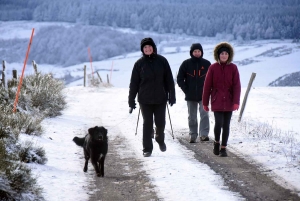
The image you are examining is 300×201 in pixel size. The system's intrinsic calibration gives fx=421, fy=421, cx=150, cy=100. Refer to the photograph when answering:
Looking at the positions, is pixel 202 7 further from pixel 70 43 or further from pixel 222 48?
pixel 222 48

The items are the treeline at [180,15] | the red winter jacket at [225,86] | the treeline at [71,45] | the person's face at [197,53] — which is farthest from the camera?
the treeline at [71,45]

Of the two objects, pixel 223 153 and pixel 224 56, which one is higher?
pixel 224 56

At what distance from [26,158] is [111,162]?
1436mm

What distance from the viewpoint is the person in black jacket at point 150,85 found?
757cm

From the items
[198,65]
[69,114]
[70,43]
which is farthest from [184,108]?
[70,43]

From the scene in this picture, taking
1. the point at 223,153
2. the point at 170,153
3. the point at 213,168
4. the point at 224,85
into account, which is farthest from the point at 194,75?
the point at 213,168

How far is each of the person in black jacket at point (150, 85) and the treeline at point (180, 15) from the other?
101614 mm

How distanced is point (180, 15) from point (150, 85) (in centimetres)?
13583

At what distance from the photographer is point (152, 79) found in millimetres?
7598

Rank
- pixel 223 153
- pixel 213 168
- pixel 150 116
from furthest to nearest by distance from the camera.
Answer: pixel 150 116, pixel 223 153, pixel 213 168

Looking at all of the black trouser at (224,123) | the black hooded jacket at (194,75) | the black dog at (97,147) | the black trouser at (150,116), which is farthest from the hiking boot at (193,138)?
the black dog at (97,147)

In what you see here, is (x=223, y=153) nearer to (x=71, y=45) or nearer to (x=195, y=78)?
(x=195, y=78)

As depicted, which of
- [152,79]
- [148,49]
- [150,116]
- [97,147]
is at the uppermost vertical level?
[148,49]

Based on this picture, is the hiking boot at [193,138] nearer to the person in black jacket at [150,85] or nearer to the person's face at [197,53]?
the person in black jacket at [150,85]
